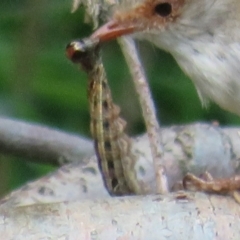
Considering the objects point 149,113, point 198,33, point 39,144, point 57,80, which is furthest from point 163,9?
point 57,80

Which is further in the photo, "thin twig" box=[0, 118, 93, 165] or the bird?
"thin twig" box=[0, 118, 93, 165]

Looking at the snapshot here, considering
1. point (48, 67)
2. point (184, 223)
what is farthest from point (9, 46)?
point (184, 223)

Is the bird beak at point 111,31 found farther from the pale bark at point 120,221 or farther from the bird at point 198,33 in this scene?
the pale bark at point 120,221

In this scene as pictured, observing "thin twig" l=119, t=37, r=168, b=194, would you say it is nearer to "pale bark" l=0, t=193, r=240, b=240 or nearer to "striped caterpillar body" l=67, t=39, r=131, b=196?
"striped caterpillar body" l=67, t=39, r=131, b=196

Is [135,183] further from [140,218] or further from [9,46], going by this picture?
[9,46]

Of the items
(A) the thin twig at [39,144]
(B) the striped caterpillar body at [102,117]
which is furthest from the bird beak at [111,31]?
(A) the thin twig at [39,144]

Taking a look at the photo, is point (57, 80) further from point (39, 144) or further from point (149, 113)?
point (149, 113)

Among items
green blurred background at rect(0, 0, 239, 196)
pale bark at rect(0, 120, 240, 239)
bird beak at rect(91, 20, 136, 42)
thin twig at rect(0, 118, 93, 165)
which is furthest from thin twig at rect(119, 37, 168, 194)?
green blurred background at rect(0, 0, 239, 196)
